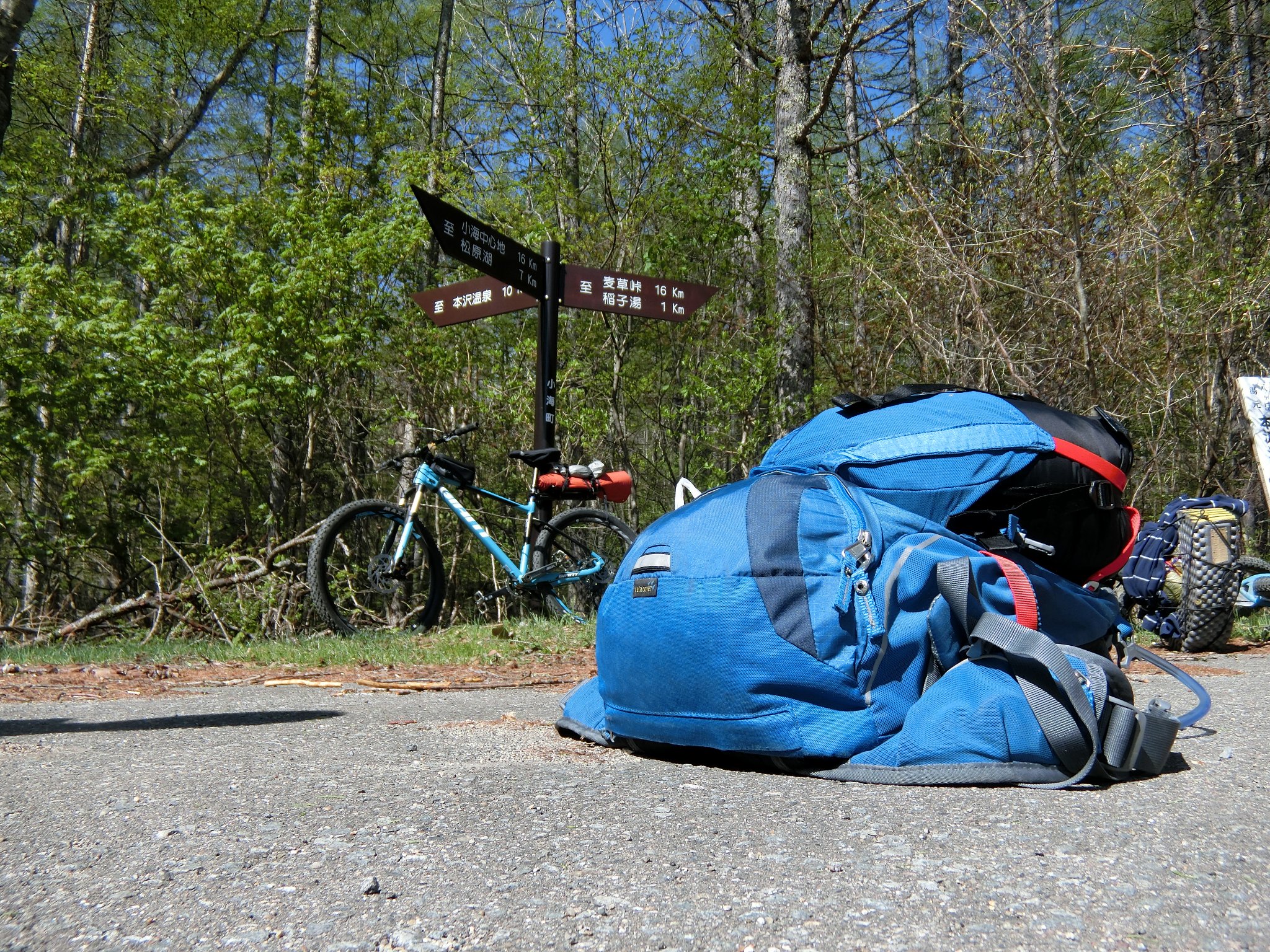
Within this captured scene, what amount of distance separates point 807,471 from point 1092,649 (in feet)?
3.19

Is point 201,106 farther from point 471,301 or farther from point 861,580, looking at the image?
point 861,580

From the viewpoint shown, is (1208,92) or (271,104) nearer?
(1208,92)

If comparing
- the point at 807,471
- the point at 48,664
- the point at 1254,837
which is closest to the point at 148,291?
the point at 48,664

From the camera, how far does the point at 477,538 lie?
22.5ft

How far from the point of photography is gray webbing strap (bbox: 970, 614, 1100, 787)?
2098mm

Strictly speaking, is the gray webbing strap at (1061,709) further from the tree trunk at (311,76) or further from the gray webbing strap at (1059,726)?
the tree trunk at (311,76)

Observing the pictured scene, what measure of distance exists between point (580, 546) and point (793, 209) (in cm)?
395

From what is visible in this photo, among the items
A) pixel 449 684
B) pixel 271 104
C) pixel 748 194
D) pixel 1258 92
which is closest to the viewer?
pixel 449 684

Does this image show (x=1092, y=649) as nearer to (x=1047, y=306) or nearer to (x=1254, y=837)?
(x=1254, y=837)

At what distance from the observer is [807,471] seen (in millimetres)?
2631

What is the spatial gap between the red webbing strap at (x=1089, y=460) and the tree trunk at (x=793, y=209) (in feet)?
18.6

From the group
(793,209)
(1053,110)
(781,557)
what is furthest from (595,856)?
(793,209)

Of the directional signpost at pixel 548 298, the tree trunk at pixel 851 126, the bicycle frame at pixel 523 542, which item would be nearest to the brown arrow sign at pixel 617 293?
the directional signpost at pixel 548 298

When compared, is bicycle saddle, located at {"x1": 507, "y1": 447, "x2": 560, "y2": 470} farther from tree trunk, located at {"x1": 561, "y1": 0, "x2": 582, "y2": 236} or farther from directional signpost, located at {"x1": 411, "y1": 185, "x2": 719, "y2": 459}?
tree trunk, located at {"x1": 561, "y1": 0, "x2": 582, "y2": 236}
